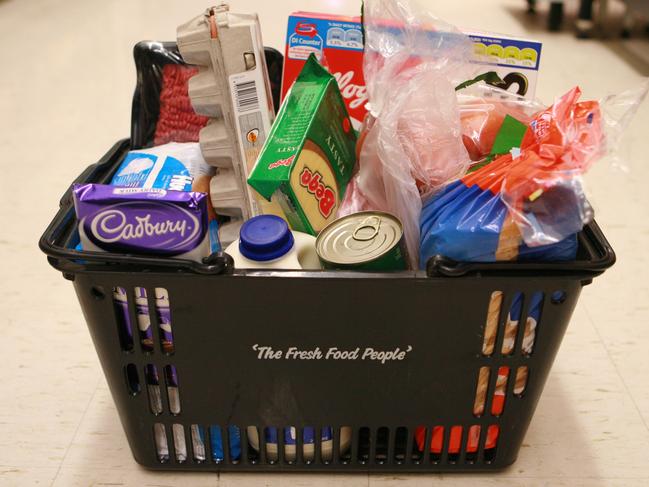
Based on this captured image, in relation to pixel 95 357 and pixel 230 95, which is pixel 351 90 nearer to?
pixel 230 95

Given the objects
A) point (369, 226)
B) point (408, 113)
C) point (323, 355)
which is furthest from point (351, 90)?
point (323, 355)

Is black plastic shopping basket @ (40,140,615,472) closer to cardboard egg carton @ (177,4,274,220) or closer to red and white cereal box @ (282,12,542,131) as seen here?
cardboard egg carton @ (177,4,274,220)

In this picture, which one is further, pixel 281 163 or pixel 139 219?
pixel 281 163

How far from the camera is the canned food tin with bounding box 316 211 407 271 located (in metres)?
0.64

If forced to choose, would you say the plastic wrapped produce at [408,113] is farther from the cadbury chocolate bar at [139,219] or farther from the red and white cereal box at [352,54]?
the cadbury chocolate bar at [139,219]

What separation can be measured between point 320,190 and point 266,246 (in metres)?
0.16

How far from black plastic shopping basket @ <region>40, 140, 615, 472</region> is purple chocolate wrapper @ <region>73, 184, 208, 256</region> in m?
0.02

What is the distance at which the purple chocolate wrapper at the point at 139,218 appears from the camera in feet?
2.03

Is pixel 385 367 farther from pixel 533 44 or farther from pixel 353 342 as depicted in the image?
pixel 533 44

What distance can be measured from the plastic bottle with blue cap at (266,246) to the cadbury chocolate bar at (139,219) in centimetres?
5

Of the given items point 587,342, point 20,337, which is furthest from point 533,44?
point 20,337

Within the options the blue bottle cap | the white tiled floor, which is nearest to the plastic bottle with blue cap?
the blue bottle cap

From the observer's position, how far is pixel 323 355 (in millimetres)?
687

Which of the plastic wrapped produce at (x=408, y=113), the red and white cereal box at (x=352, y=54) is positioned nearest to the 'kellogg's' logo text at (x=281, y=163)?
the plastic wrapped produce at (x=408, y=113)
